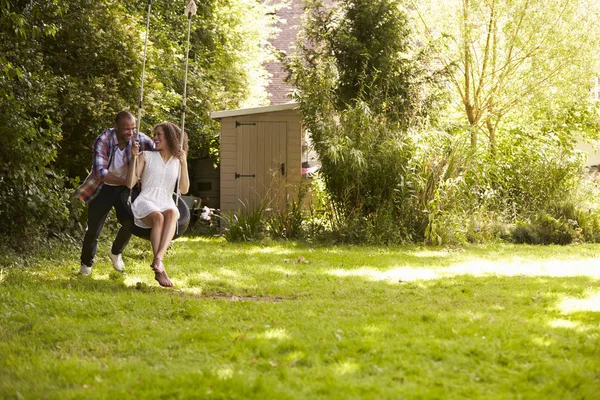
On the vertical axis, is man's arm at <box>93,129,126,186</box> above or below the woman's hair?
below

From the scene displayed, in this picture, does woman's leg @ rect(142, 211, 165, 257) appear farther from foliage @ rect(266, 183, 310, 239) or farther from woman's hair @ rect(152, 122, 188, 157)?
foliage @ rect(266, 183, 310, 239)

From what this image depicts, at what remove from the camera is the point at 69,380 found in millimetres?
4680

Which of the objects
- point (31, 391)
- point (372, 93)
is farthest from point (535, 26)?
point (31, 391)

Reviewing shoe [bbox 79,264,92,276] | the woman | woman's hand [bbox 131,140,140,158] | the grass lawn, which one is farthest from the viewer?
shoe [bbox 79,264,92,276]

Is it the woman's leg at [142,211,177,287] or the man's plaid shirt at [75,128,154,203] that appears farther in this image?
the man's plaid shirt at [75,128,154,203]

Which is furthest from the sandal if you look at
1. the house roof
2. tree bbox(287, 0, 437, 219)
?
the house roof

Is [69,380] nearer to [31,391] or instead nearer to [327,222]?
[31,391]

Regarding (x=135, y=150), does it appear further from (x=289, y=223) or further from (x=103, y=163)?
(x=289, y=223)

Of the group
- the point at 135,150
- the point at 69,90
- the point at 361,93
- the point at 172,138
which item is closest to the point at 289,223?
the point at 361,93

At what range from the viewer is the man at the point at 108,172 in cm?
837

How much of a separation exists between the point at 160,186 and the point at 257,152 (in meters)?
7.80

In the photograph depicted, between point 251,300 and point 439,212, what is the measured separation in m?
6.69

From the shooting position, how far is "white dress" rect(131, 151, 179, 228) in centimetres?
802

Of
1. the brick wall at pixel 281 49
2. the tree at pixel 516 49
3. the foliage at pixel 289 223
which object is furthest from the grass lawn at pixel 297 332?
the brick wall at pixel 281 49
